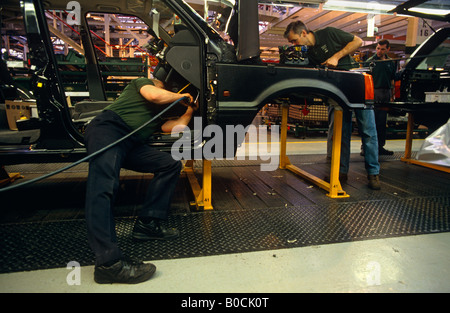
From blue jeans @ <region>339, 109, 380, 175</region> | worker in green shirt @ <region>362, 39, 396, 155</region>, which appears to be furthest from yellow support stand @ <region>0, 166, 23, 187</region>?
worker in green shirt @ <region>362, 39, 396, 155</region>

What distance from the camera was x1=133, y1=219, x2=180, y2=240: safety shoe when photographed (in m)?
2.09

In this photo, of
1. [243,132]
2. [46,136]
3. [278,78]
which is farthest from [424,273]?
[46,136]

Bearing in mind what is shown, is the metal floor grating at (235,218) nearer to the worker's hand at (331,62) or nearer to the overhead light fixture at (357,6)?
the worker's hand at (331,62)

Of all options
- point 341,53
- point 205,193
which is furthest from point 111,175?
point 341,53

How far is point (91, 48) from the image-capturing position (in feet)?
12.3

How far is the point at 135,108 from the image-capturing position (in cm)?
208

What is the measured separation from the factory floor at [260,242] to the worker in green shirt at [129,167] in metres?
0.11

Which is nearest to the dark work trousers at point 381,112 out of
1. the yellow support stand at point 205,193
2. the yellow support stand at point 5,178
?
the yellow support stand at point 205,193

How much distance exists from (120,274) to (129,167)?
0.82m

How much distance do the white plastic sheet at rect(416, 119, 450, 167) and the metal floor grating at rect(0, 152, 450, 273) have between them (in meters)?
0.39

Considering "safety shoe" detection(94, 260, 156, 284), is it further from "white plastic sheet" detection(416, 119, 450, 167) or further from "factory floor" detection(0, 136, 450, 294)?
"white plastic sheet" detection(416, 119, 450, 167)

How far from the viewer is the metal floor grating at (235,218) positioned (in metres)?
1.97
